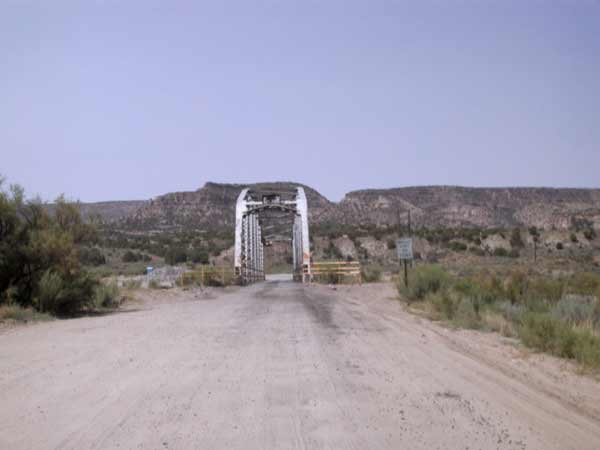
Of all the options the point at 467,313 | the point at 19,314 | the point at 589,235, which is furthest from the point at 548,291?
the point at 589,235

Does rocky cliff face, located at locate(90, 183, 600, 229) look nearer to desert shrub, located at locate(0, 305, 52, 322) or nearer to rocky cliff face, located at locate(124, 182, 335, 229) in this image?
rocky cliff face, located at locate(124, 182, 335, 229)

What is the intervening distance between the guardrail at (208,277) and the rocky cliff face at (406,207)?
270 ft

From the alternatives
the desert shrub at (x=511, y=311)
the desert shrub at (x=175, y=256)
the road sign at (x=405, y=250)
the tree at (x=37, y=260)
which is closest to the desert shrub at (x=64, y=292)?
the tree at (x=37, y=260)

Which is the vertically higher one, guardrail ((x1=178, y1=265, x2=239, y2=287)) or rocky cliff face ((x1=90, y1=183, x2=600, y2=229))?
rocky cliff face ((x1=90, y1=183, x2=600, y2=229))

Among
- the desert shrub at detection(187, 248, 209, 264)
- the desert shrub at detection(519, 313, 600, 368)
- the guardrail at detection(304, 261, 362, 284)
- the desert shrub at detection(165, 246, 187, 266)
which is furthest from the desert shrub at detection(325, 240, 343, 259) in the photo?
the desert shrub at detection(519, 313, 600, 368)

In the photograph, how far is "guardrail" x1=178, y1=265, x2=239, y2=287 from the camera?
37.2 m

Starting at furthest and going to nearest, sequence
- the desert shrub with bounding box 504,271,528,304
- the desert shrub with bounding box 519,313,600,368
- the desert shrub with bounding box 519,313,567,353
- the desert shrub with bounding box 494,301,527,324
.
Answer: the desert shrub with bounding box 504,271,528,304
the desert shrub with bounding box 494,301,527,324
the desert shrub with bounding box 519,313,567,353
the desert shrub with bounding box 519,313,600,368

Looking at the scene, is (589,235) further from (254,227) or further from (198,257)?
(198,257)

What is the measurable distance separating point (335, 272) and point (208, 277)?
814cm

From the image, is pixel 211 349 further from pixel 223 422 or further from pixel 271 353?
pixel 223 422

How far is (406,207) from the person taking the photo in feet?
445

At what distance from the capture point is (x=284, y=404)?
24.4 ft

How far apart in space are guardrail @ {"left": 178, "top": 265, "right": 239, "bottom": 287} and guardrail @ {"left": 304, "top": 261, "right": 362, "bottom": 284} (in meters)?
5.23

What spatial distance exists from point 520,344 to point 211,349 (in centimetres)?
584
